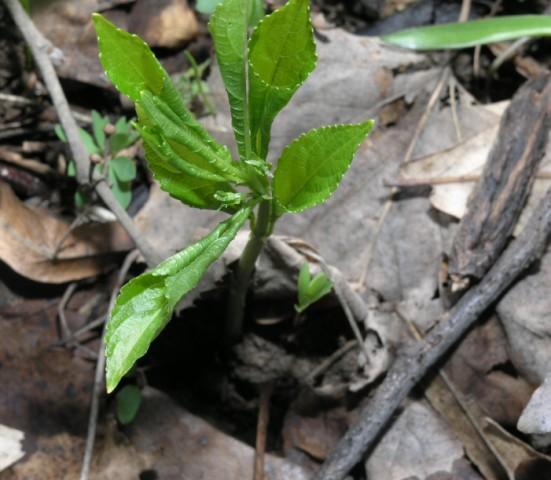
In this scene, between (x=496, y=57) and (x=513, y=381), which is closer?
(x=513, y=381)

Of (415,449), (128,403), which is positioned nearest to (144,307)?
(128,403)

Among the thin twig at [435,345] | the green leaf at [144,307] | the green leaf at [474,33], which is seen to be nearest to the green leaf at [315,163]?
the green leaf at [144,307]

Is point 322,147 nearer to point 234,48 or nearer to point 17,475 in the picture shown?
point 234,48

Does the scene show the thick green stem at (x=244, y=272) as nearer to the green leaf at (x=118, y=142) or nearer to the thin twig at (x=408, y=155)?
the thin twig at (x=408, y=155)

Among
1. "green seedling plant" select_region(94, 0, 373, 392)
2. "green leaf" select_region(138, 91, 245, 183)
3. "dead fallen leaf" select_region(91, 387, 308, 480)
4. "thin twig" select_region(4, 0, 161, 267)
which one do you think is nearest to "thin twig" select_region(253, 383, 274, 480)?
"dead fallen leaf" select_region(91, 387, 308, 480)

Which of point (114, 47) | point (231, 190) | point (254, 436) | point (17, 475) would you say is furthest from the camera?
point (254, 436)

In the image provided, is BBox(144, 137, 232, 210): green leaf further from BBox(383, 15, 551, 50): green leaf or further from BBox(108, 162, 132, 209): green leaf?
BBox(383, 15, 551, 50): green leaf

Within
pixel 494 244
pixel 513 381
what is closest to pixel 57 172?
pixel 494 244
